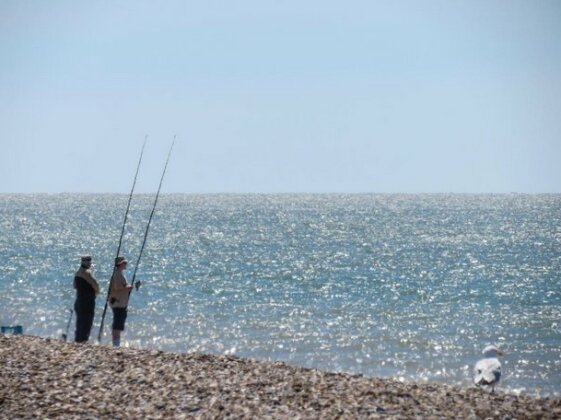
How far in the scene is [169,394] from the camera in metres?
9.62

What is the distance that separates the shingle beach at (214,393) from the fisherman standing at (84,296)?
2756 mm

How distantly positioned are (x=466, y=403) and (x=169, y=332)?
13431 mm

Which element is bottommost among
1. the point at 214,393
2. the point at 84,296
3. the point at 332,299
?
the point at 332,299

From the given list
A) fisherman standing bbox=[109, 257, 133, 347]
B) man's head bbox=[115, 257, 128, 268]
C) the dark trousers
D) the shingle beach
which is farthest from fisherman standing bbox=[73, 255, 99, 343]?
the shingle beach

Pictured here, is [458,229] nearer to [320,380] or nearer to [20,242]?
[20,242]

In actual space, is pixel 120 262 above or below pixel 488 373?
above

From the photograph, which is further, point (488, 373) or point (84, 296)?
point (84, 296)

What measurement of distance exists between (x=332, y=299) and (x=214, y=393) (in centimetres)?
2058

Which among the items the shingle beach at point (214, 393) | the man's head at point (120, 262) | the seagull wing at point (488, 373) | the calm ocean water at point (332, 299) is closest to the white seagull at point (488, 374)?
the seagull wing at point (488, 373)

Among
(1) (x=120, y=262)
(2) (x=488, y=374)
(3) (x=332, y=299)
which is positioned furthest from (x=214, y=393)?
(3) (x=332, y=299)

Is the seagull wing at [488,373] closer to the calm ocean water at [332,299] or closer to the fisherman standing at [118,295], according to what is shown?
the calm ocean water at [332,299]

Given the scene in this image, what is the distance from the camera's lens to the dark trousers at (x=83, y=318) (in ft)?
46.8

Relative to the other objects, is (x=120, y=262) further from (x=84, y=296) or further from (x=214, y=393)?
(x=214, y=393)

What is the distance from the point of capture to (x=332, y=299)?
3005 cm
